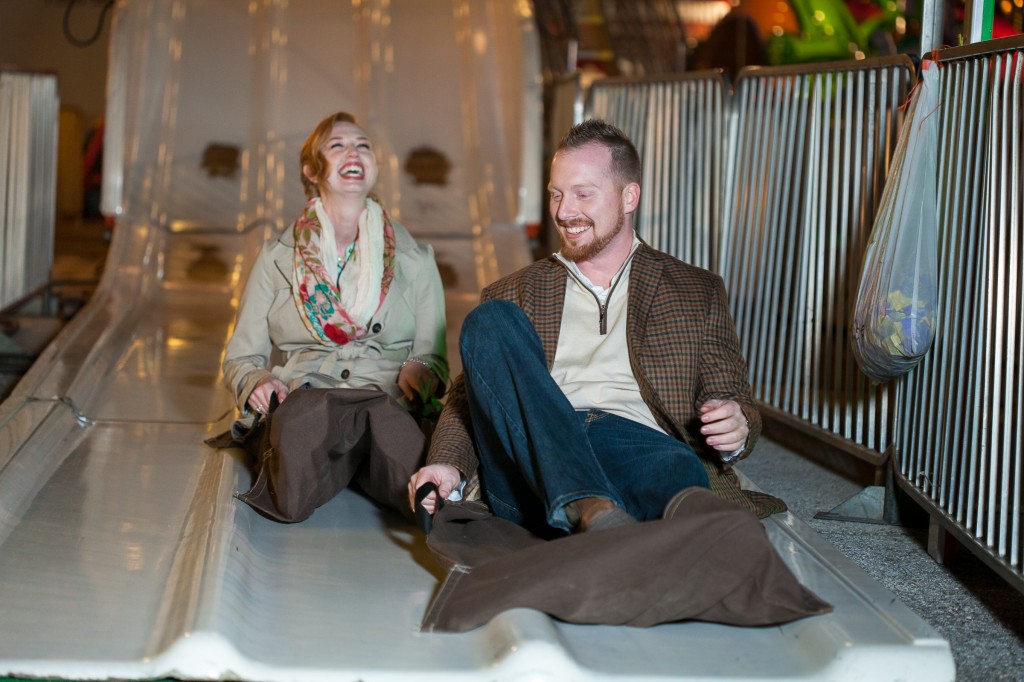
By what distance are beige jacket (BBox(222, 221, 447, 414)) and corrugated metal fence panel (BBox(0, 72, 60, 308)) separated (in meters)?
2.23

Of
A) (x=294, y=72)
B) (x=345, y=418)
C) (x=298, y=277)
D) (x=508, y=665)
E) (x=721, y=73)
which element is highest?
(x=294, y=72)

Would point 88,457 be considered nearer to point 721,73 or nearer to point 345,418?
point 345,418

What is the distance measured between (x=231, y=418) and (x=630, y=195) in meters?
1.89

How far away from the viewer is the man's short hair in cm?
243

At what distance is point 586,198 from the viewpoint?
2414 millimetres

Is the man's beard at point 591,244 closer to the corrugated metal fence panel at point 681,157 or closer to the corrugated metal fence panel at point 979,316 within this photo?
the corrugated metal fence panel at point 979,316

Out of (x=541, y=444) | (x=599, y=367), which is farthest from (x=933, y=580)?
(x=541, y=444)

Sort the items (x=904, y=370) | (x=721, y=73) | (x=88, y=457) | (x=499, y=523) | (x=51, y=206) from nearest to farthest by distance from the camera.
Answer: (x=499, y=523)
(x=904, y=370)
(x=88, y=457)
(x=721, y=73)
(x=51, y=206)

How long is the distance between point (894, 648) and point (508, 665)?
2.08 ft

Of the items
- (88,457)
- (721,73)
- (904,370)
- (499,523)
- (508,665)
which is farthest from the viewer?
(721,73)

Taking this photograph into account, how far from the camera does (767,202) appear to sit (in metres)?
3.81

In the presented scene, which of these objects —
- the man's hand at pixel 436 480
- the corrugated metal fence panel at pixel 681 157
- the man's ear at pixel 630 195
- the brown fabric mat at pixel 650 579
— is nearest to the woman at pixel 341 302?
the man's hand at pixel 436 480

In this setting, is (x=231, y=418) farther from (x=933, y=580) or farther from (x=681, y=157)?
(x=933, y=580)

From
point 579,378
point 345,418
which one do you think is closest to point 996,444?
point 579,378
